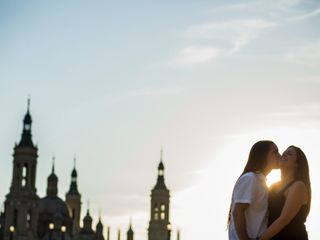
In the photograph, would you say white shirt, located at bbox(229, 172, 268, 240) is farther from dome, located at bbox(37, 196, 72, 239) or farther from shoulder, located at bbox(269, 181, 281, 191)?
dome, located at bbox(37, 196, 72, 239)

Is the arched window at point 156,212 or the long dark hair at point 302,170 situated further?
the arched window at point 156,212

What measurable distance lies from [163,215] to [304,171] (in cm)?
15444

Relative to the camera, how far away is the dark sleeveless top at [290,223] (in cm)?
1042

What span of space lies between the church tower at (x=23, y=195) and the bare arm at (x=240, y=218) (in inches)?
4675

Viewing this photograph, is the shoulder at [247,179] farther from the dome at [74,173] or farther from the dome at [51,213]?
the dome at [74,173]

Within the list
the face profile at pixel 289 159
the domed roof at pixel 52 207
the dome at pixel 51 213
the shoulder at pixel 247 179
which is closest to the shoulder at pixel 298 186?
the face profile at pixel 289 159

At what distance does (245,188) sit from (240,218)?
335 mm

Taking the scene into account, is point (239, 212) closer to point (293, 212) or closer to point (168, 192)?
point (293, 212)

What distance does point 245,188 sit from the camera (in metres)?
10.6

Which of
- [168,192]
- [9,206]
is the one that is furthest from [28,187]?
[168,192]

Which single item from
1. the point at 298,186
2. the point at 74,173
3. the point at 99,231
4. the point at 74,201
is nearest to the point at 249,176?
the point at 298,186

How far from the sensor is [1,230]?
13112 cm

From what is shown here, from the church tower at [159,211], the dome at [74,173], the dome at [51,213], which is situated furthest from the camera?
the dome at [74,173]

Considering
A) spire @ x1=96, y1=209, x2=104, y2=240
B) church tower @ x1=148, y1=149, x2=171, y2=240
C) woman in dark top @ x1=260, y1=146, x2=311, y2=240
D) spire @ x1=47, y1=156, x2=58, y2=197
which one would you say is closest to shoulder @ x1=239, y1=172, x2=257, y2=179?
woman in dark top @ x1=260, y1=146, x2=311, y2=240
